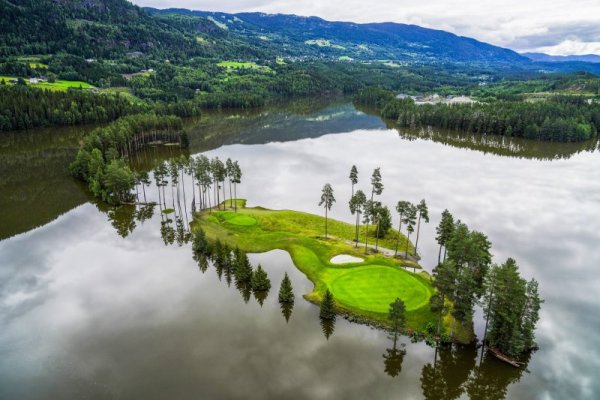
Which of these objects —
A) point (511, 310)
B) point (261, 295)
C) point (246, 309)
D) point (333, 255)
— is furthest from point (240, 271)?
point (511, 310)

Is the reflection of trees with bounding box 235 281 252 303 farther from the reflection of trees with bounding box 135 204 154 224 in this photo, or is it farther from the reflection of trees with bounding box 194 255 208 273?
the reflection of trees with bounding box 135 204 154 224

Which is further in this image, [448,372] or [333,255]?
[333,255]

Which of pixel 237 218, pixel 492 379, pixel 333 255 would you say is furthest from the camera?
pixel 237 218

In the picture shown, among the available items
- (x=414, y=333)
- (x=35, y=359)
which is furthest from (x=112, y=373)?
(x=414, y=333)

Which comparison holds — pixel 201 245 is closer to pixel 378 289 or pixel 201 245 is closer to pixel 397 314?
pixel 378 289

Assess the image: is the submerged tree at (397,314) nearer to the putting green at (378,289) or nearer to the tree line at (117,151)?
the putting green at (378,289)

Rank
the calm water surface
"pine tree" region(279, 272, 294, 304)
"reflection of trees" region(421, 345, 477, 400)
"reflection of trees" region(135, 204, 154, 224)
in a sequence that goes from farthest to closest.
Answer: "reflection of trees" region(135, 204, 154, 224), "pine tree" region(279, 272, 294, 304), the calm water surface, "reflection of trees" region(421, 345, 477, 400)

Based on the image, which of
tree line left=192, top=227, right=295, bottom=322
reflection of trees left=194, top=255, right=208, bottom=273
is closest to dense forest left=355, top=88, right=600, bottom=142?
tree line left=192, top=227, right=295, bottom=322
